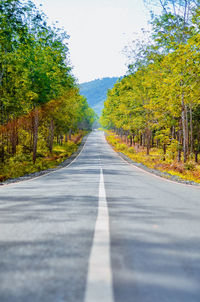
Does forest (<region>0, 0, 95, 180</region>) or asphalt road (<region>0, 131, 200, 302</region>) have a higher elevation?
forest (<region>0, 0, 95, 180</region>)

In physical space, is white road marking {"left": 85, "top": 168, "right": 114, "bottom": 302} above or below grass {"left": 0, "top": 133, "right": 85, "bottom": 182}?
above

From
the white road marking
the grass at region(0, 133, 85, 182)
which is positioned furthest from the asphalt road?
the grass at region(0, 133, 85, 182)

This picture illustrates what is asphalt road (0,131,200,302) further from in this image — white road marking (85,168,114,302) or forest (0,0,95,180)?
forest (0,0,95,180)

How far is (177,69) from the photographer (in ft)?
54.9

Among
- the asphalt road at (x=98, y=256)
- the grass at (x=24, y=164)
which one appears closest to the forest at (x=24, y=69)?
the grass at (x=24, y=164)

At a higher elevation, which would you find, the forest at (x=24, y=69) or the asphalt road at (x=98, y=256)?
the forest at (x=24, y=69)

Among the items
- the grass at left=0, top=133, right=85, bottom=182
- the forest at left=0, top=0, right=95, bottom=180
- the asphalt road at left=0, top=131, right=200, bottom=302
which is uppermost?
the forest at left=0, top=0, right=95, bottom=180

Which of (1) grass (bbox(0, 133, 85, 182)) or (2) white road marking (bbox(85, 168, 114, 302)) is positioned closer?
(2) white road marking (bbox(85, 168, 114, 302))

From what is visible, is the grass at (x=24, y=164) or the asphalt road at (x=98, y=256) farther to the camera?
the grass at (x=24, y=164)

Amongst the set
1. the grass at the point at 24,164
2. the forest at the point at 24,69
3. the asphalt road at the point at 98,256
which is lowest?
the grass at the point at 24,164

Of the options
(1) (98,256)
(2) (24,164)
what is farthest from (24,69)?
(1) (98,256)

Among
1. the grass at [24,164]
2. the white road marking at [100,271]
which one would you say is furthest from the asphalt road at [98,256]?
the grass at [24,164]

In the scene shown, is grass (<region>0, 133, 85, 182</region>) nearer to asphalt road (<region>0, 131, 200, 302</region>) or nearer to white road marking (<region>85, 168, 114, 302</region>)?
asphalt road (<region>0, 131, 200, 302</region>)

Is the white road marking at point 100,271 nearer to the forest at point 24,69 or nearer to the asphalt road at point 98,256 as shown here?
the asphalt road at point 98,256
